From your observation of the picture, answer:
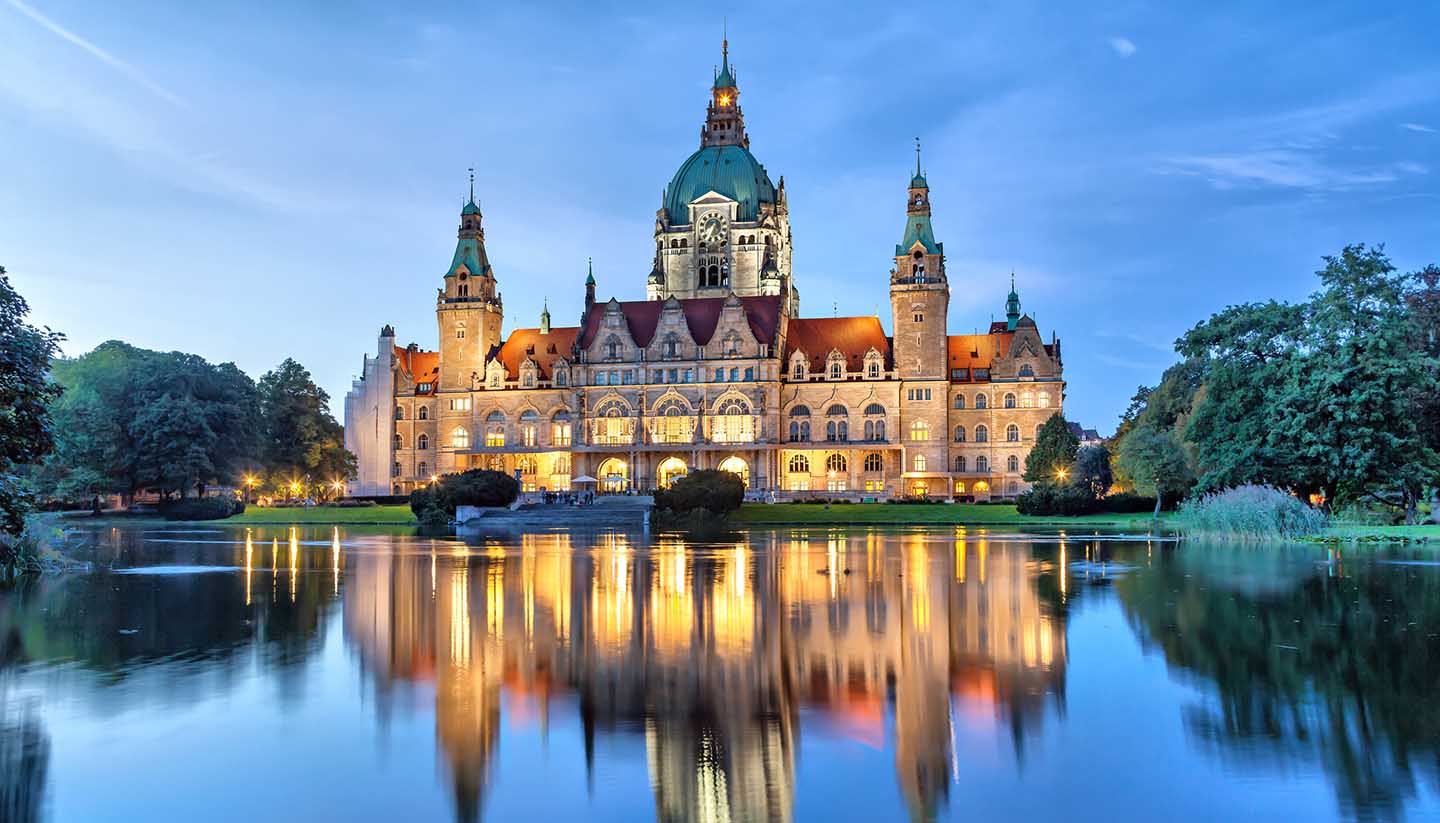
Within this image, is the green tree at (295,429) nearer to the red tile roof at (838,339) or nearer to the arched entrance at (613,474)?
the arched entrance at (613,474)

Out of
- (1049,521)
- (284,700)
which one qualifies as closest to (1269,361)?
(1049,521)

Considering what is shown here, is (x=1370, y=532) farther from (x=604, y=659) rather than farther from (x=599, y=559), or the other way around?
(x=604, y=659)

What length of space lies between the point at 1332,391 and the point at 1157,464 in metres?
14.0

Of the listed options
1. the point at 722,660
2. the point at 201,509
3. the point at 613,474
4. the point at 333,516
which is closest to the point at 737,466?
the point at 613,474

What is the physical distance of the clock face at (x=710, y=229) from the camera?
109 metres

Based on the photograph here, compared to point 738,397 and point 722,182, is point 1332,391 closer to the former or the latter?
point 738,397

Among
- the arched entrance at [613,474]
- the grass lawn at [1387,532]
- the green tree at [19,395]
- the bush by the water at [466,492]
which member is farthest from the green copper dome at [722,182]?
the green tree at [19,395]

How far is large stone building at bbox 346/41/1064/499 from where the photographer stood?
292 ft

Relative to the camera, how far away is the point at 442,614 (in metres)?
17.8

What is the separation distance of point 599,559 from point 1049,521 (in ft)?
116

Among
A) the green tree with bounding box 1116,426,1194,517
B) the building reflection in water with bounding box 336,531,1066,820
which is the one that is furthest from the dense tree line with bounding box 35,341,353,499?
the green tree with bounding box 1116,426,1194,517

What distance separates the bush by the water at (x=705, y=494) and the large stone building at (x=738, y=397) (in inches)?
996

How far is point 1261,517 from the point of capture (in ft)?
129

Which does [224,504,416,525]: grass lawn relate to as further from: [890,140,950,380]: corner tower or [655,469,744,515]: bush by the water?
[890,140,950,380]: corner tower
